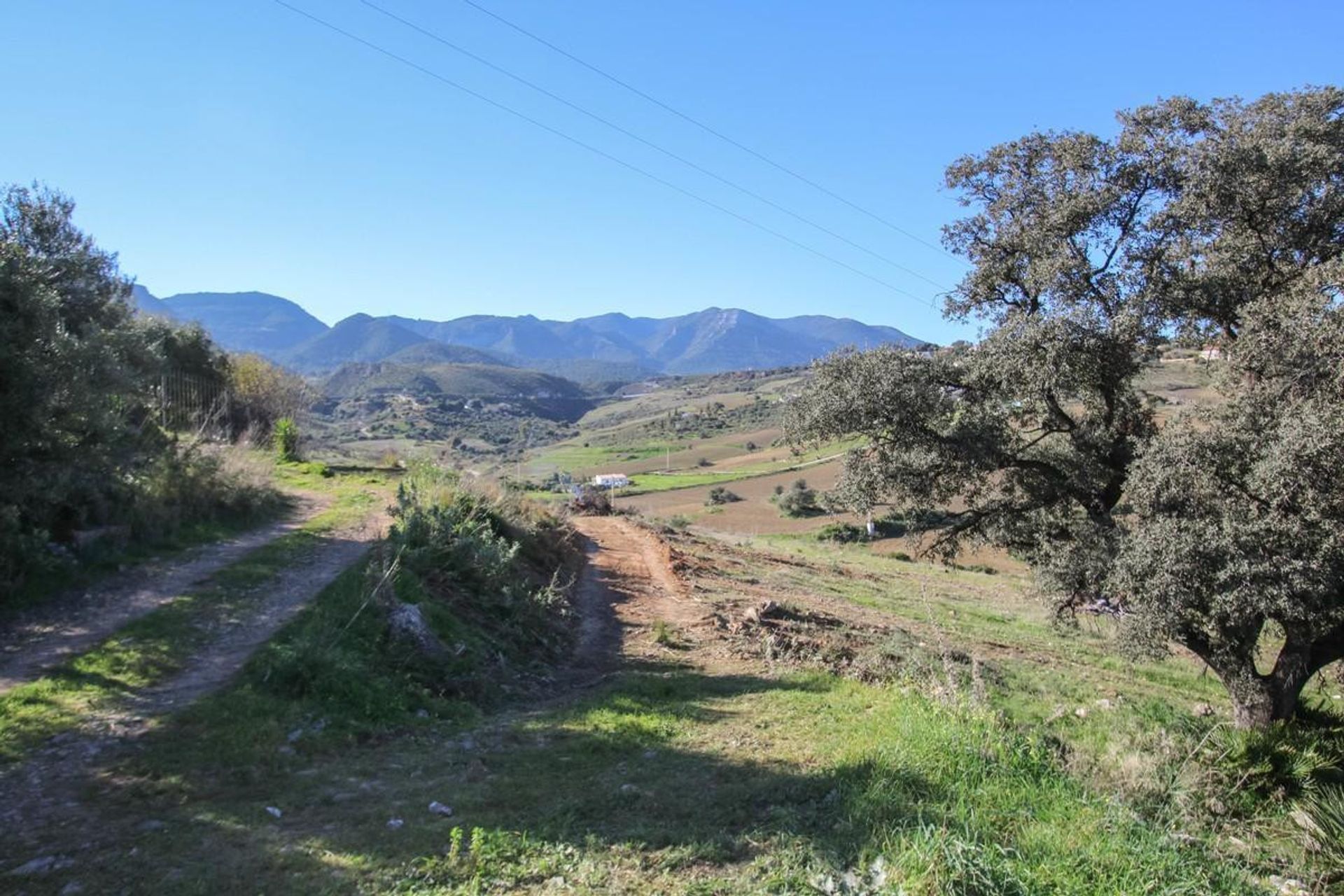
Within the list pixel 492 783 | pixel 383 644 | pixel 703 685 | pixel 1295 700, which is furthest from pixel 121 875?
pixel 1295 700

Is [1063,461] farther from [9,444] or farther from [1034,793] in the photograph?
[9,444]

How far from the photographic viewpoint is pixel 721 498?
65.1m

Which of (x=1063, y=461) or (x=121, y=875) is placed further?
(x=1063, y=461)

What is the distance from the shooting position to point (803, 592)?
20.2m

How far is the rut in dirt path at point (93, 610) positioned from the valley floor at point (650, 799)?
2.16 m

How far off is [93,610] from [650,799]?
812 centimetres

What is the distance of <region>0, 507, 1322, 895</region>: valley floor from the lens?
483cm

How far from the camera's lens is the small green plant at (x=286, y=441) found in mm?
29331

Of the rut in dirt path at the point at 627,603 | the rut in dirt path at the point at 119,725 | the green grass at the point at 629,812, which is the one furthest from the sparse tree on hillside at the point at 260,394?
the green grass at the point at 629,812

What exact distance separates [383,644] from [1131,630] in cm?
1044

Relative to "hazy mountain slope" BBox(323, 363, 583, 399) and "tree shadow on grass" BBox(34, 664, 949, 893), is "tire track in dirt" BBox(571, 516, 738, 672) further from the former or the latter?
"hazy mountain slope" BBox(323, 363, 583, 399)

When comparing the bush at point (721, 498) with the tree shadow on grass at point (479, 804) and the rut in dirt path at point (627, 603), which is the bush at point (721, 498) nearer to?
the rut in dirt path at point (627, 603)

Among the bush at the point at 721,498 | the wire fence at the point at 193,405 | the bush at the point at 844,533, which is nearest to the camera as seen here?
the wire fence at the point at 193,405

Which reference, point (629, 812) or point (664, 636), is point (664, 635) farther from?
point (629, 812)
